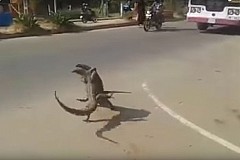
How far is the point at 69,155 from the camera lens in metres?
5.46

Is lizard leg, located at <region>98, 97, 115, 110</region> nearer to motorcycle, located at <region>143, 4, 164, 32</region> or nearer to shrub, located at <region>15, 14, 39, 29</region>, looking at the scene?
shrub, located at <region>15, 14, 39, 29</region>

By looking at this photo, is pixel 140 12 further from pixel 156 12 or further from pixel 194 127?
pixel 194 127

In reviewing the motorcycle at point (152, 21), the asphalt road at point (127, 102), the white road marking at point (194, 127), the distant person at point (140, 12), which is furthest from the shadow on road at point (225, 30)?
the white road marking at point (194, 127)

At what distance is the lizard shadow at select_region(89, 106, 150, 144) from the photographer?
6.45 m

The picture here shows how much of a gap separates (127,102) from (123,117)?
2.85 feet

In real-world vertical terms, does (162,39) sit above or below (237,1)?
below

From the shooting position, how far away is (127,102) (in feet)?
25.6

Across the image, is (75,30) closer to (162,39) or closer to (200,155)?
(162,39)

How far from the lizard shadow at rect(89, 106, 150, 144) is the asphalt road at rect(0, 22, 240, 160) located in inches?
0.5

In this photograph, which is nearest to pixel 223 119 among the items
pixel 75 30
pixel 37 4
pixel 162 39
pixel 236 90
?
pixel 236 90

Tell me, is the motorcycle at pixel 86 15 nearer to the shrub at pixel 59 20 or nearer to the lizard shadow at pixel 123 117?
the shrub at pixel 59 20

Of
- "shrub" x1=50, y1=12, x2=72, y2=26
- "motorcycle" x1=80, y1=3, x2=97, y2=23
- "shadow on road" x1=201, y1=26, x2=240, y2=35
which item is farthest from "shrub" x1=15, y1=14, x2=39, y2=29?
"shadow on road" x1=201, y1=26, x2=240, y2=35

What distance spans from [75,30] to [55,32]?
1036mm

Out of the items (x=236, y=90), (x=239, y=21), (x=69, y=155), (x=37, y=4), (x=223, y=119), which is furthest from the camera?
(x=37, y=4)
